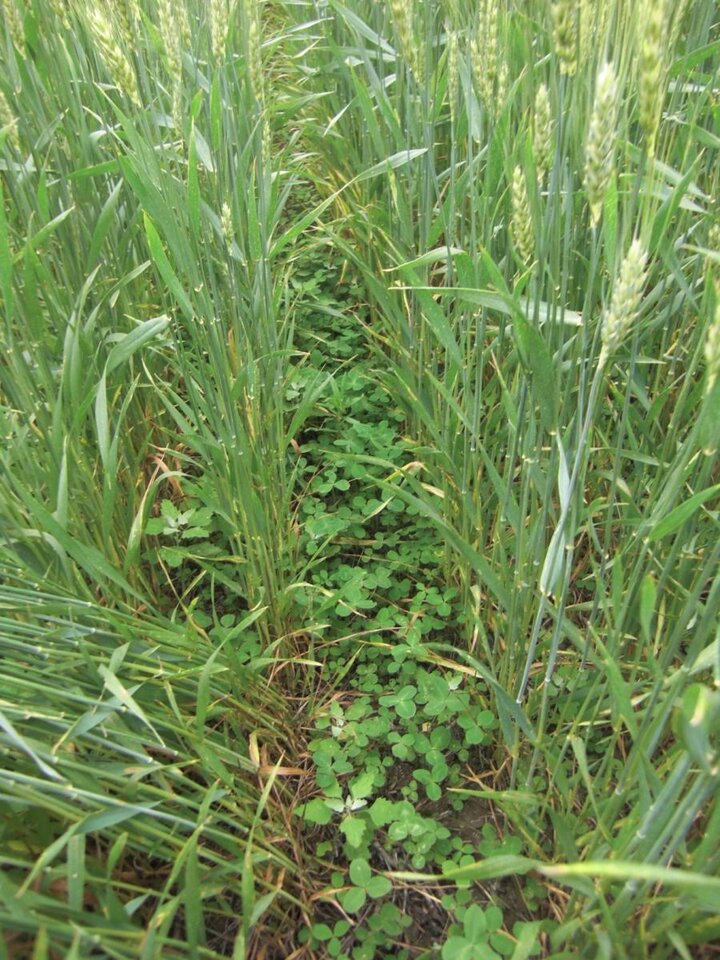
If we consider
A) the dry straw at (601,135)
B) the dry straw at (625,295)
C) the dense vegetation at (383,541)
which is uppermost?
the dry straw at (601,135)

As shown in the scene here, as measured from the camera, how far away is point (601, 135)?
0.59m

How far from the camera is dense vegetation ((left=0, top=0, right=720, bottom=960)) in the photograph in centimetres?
72

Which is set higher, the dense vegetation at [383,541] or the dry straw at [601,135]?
the dry straw at [601,135]

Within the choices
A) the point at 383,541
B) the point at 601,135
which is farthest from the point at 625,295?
the point at 383,541

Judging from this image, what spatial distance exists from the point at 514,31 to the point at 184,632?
1.09 metres

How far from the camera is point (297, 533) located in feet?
4.56

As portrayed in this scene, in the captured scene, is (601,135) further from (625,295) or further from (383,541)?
(383,541)

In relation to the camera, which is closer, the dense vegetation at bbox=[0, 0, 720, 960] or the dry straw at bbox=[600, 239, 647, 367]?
the dry straw at bbox=[600, 239, 647, 367]

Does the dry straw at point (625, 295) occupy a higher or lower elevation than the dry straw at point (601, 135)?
lower

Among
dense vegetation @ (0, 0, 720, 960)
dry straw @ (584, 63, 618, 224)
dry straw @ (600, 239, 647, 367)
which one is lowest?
dense vegetation @ (0, 0, 720, 960)

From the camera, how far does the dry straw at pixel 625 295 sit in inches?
23.4

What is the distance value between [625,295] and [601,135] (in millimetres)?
132

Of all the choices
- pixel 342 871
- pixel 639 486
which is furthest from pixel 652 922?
pixel 639 486

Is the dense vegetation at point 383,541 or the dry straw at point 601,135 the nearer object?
the dry straw at point 601,135
